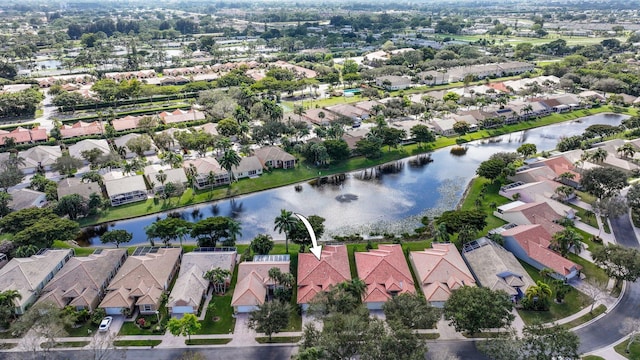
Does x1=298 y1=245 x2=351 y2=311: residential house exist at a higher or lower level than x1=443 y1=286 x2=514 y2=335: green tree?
lower

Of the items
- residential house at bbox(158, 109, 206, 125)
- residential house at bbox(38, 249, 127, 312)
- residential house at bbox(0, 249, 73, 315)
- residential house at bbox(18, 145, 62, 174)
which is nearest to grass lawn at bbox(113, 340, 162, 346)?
residential house at bbox(38, 249, 127, 312)

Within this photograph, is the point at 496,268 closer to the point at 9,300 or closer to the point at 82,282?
the point at 82,282

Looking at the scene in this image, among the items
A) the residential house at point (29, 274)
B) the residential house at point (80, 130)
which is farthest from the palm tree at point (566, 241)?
the residential house at point (80, 130)

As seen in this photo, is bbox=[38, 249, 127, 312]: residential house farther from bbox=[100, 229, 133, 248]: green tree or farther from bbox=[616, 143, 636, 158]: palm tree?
bbox=[616, 143, 636, 158]: palm tree

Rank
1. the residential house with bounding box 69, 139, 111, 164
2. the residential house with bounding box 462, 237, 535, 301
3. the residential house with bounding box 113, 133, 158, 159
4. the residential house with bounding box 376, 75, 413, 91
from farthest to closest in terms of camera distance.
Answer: the residential house with bounding box 376, 75, 413, 91, the residential house with bounding box 113, 133, 158, 159, the residential house with bounding box 69, 139, 111, 164, the residential house with bounding box 462, 237, 535, 301

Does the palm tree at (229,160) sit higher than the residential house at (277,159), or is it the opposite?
the palm tree at (229,160)

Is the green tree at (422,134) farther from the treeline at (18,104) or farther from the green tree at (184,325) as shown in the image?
the treeline at (18,104)

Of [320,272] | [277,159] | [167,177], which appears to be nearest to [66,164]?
[167,177]
